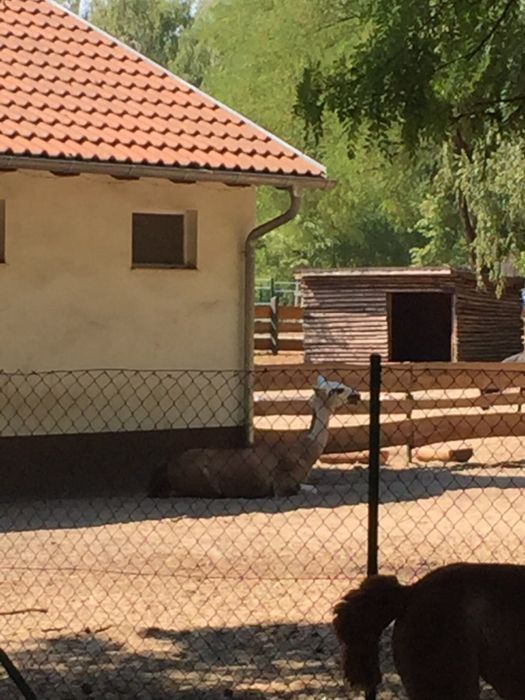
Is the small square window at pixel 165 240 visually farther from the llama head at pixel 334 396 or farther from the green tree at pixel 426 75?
the green tree at pixel 426 75

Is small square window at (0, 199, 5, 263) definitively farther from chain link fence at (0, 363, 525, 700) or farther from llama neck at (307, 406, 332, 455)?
llama neck at (307, 406, 332, 455)

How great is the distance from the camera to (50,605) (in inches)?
384

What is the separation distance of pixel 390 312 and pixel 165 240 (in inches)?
777

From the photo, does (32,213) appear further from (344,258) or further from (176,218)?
(344,258)

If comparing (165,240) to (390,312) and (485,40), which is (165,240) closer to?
(485,40)

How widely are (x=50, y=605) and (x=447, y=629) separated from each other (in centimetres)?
458

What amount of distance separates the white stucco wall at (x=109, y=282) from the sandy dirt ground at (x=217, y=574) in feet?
5.23

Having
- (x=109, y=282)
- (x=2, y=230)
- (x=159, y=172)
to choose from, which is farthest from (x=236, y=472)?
(x=2, y=230)

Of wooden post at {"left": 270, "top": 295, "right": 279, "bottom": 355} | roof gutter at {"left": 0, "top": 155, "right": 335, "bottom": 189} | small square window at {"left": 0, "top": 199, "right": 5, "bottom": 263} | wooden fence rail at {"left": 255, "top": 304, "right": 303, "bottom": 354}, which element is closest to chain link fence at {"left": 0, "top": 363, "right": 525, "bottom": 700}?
small square window at {"left": 0, "top": 199, "right": 5, "bottom": 263}

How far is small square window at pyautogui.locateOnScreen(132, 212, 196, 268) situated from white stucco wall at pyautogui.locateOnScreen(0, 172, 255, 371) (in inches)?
5.9

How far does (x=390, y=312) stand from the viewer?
3550 cm

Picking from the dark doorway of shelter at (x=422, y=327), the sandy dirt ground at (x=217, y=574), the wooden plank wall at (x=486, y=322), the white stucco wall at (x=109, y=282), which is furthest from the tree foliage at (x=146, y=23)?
the sandy dirt ground at (x=217, y=574)

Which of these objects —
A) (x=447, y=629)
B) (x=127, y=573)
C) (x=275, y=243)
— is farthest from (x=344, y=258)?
(x=447, y=629)

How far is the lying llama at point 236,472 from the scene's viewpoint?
1484 centimetres
